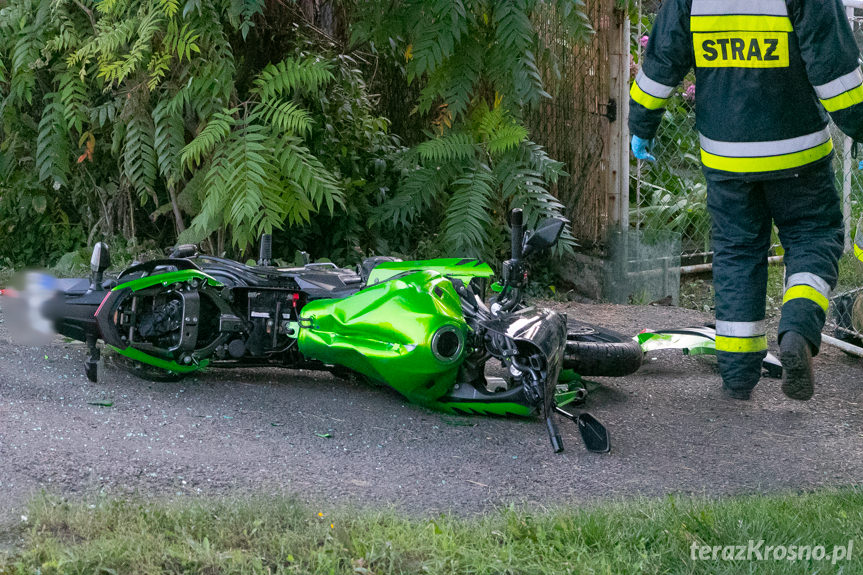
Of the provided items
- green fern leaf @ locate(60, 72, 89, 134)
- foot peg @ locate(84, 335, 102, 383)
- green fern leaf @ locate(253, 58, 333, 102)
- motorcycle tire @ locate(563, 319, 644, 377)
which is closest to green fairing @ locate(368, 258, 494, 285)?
motorcycle tire @ locate(563, 319, 644, 377)

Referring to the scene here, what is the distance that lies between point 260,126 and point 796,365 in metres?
3.96

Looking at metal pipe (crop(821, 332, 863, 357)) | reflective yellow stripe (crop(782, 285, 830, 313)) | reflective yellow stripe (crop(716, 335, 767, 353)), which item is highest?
reflective yellow stripe (crop(782, 285, 830, 313))

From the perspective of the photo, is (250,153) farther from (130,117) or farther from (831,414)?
(831,414)

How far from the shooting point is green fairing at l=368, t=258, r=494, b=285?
197 inches

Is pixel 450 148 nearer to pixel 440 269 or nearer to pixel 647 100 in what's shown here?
pixel 440 269

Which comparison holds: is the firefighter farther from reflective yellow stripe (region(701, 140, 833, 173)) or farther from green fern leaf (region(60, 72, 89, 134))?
green fern leaf (region(60, 72, 89, 134))

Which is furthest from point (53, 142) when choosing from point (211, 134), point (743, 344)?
point (743, 344)

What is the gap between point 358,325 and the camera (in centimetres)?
470

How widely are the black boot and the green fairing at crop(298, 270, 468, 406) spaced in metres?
1.41

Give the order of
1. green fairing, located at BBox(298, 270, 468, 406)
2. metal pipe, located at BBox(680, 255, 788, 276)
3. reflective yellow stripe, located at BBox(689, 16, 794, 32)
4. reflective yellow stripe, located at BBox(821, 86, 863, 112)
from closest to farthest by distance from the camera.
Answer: reflective yellow stripe, located at BBox(821, 86, 863, 112) → reflective yellow stripe, located at BBox(689, 16, 794, 32) → green fairing, located at BBox(298, 270, 468, 406) → metal pipe, located at BBox(680, 255, 788, 276)

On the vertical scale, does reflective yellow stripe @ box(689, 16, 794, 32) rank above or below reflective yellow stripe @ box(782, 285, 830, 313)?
above

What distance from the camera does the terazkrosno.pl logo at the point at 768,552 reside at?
3.06 m

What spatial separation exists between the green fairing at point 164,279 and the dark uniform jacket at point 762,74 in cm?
232

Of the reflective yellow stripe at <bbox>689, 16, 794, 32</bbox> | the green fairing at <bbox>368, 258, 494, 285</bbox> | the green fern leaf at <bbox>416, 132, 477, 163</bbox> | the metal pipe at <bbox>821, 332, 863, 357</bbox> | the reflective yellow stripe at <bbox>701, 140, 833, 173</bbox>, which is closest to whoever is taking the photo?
the reflective yellow stripe at <bbox>689, 16, 794, 32</bbox>
